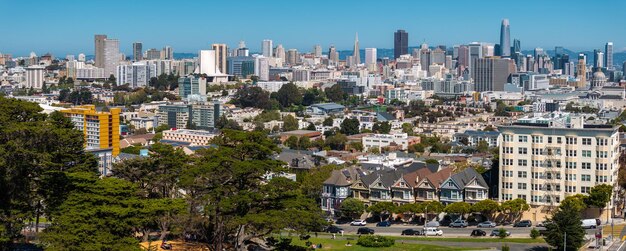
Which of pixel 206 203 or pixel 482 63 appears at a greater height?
pixel 482 63

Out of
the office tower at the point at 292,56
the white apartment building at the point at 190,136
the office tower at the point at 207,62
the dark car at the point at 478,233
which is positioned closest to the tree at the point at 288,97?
the white apartment building at the point at 190,136

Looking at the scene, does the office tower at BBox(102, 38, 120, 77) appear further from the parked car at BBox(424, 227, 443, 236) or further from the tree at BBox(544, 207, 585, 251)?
the tree at BBox(544, 207, 585, 251)

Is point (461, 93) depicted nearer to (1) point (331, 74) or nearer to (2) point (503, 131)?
(1) point (331, 74)

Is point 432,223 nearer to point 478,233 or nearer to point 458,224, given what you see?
point 458,224

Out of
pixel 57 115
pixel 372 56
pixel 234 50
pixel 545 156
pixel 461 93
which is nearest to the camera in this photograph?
pixel 57 115

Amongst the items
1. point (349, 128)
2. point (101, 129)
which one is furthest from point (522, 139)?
point (349, 128)

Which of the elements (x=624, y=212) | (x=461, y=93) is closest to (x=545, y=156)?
(x=624, y=212)

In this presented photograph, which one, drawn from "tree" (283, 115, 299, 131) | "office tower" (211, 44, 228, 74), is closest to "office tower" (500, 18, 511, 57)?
"office tower" (211, 44, 228, 74)

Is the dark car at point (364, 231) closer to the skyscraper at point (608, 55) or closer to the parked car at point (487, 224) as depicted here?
the parked car at point (487, 224)

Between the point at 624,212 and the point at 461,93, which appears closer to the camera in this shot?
the point at 624,212
